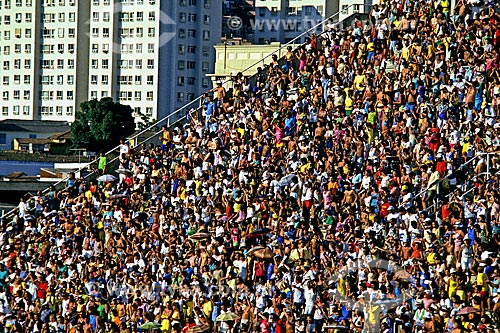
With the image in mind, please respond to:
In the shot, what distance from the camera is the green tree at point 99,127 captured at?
378 feet

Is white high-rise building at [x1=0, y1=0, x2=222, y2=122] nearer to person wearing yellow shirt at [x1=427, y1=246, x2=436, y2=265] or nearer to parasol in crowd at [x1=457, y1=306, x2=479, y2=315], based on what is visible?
person wearing yellow shirt at [x1=427, y1=246, x2=436, y2=265]

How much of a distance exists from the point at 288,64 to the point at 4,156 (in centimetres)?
5253

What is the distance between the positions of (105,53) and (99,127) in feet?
80.5

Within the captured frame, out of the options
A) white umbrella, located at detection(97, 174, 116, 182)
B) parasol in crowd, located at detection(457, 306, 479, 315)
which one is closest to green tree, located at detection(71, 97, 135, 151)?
white umbrella, located at detection(97, 174, 116, 182)

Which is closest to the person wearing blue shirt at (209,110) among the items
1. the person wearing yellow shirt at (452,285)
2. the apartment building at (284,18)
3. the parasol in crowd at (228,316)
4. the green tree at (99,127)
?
the parasol in crowd at (228,316)

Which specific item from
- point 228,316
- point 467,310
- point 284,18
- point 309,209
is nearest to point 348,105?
point 309,209

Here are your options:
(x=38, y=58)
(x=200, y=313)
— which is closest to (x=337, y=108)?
(x=200, y=313)

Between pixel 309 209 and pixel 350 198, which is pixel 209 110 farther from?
pixel 350 198

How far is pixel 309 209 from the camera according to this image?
30.6m

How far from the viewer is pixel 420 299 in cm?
2450

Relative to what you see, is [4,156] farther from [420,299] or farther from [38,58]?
[420,299]

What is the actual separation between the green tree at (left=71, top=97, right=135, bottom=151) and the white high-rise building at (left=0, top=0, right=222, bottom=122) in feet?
36.1

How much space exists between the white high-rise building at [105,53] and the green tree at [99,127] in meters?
11.0

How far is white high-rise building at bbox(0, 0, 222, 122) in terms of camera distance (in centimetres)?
13388
